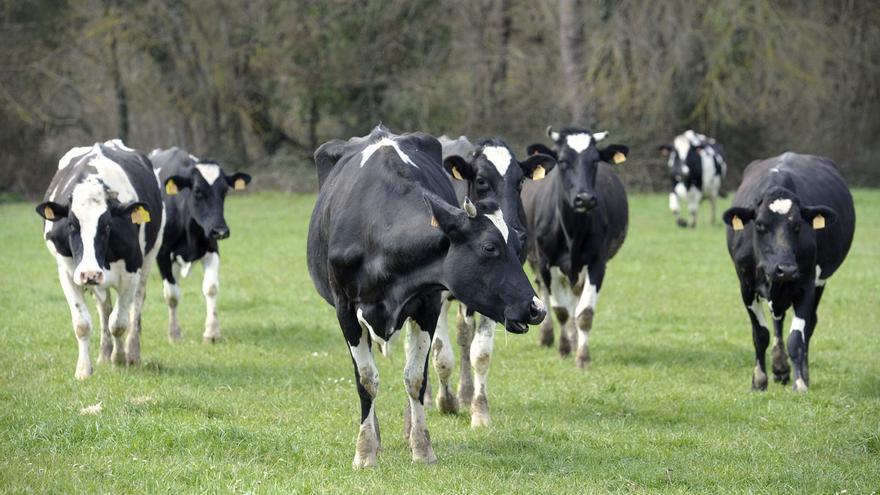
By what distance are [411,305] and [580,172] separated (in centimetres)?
521

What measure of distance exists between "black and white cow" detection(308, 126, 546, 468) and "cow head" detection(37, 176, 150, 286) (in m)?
2.81

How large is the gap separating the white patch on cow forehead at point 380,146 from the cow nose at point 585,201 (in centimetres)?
402

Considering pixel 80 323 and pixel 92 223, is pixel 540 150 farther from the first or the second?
pixel 80 323

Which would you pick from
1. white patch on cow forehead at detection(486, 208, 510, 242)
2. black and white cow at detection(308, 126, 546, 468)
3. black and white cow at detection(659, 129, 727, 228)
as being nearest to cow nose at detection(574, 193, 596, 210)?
black and white cow at detection(308, 126, 546, 468)

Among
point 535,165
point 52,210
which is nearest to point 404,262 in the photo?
Result: point 535,165

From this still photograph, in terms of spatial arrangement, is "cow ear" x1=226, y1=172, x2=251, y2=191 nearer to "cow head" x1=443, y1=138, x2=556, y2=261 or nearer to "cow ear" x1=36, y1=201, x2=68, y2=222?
"cow ear" x1=36, y1=201, x2=68, y2=222

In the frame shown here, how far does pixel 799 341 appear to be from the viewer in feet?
35.4

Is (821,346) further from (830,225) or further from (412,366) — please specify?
(412,366)

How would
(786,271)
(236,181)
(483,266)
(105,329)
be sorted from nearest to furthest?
1. (483,266)
2. (786,271)
3. (105,329)
4. (236,181)

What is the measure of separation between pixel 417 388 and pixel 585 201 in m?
4.71

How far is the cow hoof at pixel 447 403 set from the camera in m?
9.59

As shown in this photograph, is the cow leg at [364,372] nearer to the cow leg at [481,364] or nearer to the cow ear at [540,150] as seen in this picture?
the cow leg at [481,364]

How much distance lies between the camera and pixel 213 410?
923 centimetres

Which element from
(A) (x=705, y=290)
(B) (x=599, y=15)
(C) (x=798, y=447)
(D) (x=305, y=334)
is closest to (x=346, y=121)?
(B) (x=599, y=15)
